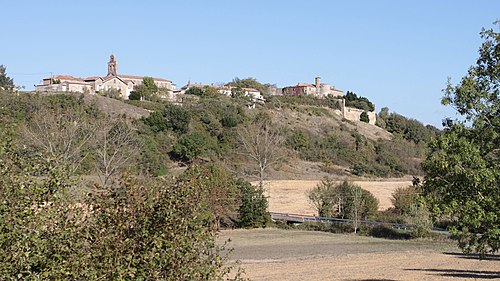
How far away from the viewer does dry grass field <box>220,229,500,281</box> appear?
27094 mm

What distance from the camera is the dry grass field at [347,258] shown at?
27094 millimetres

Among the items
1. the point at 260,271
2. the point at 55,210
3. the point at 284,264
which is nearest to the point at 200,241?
the point at 55,210

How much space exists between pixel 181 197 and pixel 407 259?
2806 centimetres

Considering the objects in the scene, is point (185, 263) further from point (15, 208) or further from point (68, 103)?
point (68, 103)

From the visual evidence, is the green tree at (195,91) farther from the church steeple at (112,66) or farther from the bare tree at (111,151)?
the bare tree at (111,151)

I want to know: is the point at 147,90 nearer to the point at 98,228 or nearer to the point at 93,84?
the point at 93,84

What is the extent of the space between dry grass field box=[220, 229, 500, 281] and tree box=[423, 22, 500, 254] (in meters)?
9.12

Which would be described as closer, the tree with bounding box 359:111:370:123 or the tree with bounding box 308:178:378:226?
the tree with bounding box 308:178:378:226

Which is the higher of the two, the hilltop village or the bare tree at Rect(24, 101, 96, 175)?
the hilltop village

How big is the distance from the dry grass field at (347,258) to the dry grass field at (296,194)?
41.0 feet

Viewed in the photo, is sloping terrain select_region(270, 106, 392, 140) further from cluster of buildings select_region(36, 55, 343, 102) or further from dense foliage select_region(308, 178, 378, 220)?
dense foliage select_region(308, 178, 378, 220)

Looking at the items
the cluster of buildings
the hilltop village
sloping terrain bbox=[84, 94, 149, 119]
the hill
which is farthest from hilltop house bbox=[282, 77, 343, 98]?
sloping terrain bbox=[84, 94, 149, 119]

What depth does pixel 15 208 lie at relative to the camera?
23.0 feet

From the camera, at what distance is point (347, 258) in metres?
35.3
